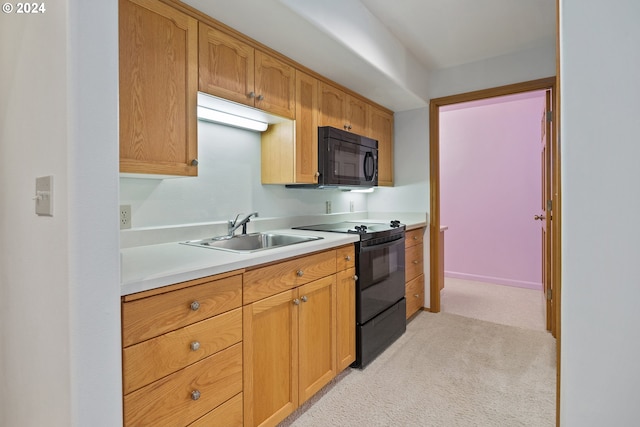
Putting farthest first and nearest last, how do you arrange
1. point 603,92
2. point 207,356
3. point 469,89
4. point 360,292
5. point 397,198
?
point 397,198, point 469,89, point 360,292, point 207,356, point 603,92

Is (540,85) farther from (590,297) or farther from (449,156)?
(590,297)

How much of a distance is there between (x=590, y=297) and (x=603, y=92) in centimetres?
49

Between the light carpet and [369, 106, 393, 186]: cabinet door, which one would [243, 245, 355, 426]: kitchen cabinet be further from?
[369, 106, 393, 186]: cabinet door

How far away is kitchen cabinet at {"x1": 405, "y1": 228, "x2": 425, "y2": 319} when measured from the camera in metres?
3.09

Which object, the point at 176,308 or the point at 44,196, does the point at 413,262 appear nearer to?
the point at 176,308

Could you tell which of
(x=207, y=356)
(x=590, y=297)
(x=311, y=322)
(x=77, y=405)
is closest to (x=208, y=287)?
(x=207, y=356)

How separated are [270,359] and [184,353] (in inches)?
19.3

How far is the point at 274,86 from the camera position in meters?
2.05

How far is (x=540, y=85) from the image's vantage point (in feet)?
9.29

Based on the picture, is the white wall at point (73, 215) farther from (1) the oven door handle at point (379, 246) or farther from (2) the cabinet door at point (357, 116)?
(2) the cabinet door at point (357, 116)

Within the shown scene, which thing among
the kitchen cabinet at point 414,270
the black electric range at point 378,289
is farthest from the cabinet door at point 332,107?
the kitchen cabinet at point 414,270

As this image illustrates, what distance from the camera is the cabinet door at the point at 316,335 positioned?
5.82 feet

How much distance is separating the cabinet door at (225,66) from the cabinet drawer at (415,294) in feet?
7.10

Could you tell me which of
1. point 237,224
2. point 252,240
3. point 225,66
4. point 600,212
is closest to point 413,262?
point 252,240
